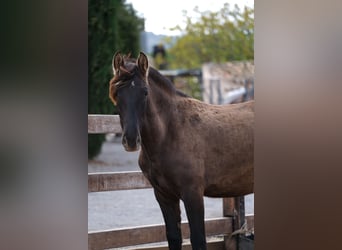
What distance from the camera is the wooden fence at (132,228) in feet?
11.8

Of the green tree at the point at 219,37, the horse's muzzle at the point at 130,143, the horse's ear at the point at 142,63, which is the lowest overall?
the horse's muzzle at the point at 130,143

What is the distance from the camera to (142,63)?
294cm

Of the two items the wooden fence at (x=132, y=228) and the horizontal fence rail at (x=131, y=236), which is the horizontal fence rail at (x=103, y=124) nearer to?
the wooden fence at (x=132, y=228)

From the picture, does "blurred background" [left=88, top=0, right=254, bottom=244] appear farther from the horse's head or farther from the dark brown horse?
the horse's head

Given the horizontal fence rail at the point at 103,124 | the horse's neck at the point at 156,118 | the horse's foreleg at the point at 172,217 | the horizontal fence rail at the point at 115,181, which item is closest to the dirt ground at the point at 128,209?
the horizontal fence rail at the point at 115,181

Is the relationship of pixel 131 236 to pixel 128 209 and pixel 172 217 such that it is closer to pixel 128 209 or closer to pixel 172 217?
pixel 172 217

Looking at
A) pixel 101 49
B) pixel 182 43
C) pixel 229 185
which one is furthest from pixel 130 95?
pixel 182 43

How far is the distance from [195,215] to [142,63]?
36.0 inches

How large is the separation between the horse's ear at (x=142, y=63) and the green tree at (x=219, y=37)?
6.53 meters

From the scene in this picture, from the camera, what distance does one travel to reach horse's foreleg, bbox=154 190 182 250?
3.21 metres
